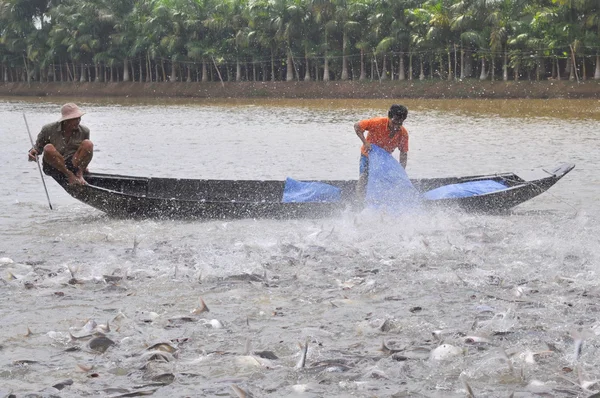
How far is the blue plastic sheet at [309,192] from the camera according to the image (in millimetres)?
12555

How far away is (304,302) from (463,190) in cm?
542

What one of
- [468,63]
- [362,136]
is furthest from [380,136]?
[468,63]

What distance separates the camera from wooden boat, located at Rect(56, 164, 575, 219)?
1214cm

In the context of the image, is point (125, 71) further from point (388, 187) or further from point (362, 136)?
point (388, 187)

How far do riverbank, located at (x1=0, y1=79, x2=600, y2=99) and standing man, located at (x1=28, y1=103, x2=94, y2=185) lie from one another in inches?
1603

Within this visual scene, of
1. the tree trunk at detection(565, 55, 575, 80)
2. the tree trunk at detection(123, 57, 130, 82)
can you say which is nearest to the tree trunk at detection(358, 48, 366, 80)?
the tree trunk at detection(565, 55, 575, 80)

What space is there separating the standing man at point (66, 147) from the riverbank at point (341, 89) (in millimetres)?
40704

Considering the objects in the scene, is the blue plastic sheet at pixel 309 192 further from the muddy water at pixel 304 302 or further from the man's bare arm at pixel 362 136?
the man's bare arm at pixel 362 136

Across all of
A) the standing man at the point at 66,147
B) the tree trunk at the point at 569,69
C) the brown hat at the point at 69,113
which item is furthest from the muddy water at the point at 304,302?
the tree trunk at the point at 569,69

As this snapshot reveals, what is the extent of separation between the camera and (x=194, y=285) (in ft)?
27.3

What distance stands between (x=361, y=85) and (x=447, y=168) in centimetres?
4189

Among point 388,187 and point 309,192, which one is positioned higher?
point 388,187

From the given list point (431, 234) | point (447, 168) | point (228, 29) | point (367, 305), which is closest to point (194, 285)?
point (367, 305)

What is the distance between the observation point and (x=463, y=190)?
12430mm
